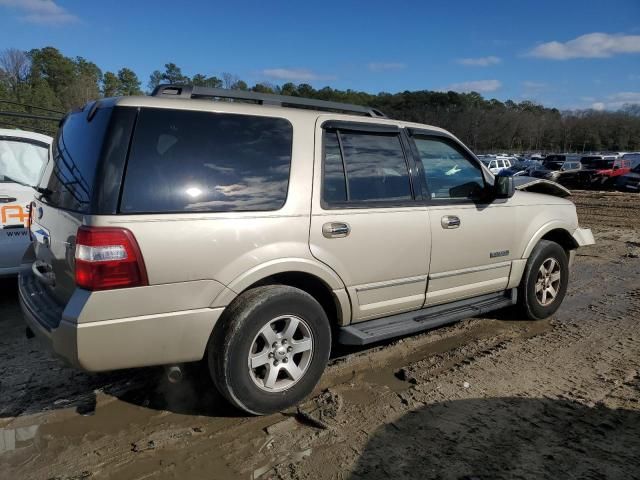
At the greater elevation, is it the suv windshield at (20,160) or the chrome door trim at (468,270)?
the suv windshield at (20,160)

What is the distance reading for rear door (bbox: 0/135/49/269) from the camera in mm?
5062

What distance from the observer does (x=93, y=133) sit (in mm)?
2793

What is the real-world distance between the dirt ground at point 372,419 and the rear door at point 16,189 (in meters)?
1.03

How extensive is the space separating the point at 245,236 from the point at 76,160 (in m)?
1.10

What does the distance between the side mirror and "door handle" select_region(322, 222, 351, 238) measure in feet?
5.31

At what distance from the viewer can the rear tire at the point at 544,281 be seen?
479cm

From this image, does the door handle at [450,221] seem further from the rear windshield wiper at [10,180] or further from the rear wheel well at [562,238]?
the rear windshield wiper at [10,180]

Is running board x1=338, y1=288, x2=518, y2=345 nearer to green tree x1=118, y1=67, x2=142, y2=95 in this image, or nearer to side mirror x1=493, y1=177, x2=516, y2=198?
side mirror x1=493, y1=177, x2=516, y2=198

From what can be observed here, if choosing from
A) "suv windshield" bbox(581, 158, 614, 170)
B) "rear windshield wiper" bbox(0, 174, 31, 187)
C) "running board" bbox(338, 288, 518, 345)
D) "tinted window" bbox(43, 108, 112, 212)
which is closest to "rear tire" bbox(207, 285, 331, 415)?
"running board" bbox(338, 288, 518, 345)

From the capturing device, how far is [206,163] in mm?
2877

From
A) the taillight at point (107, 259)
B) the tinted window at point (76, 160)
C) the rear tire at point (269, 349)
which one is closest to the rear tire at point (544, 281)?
the rear tire at point (269, 349)

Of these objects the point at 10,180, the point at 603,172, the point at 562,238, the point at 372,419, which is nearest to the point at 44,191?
the point at 10,180

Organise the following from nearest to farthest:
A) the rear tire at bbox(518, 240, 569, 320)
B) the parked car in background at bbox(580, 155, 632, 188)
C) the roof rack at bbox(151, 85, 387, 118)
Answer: the roof rack at bbox(151, 85, 387, 118) → the rear tire at bbox(518, 240, 569, 320) → the parked car in background at bbox(580, 155, 632, 188)

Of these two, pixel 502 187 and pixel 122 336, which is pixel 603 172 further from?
pixel 122 336
